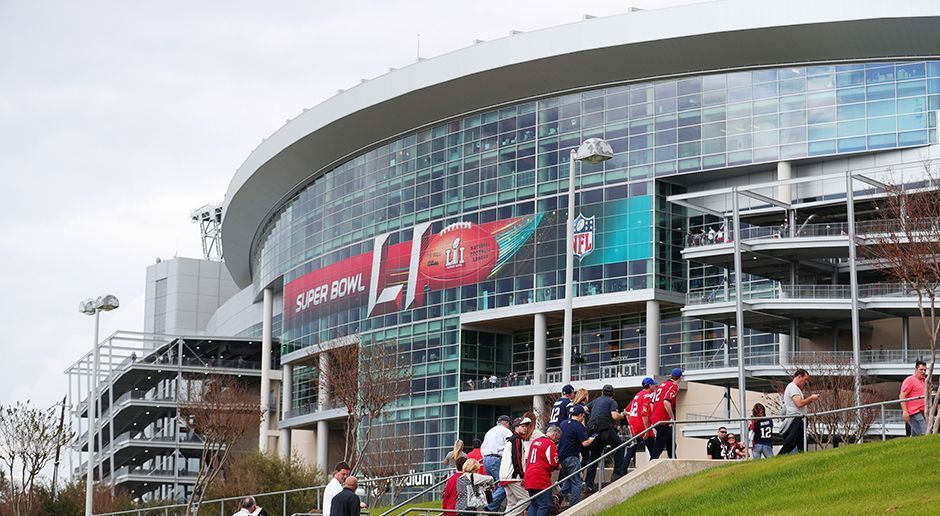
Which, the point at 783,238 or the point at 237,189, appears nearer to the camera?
the point at 783,238

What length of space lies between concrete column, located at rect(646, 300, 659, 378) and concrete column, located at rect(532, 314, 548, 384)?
4914 mm

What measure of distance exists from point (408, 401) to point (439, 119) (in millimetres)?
13137

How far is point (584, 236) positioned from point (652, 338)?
5.33 metres

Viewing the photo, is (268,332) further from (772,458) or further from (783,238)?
(772,458)

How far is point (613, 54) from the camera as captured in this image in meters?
58.1

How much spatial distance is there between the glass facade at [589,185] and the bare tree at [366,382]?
2.99 meters

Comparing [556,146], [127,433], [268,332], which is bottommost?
[127,433]

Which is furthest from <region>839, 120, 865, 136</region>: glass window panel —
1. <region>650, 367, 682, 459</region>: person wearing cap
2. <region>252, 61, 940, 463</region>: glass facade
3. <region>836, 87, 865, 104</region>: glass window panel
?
<region>650, 367, 682, 459</region>: person wearing cap

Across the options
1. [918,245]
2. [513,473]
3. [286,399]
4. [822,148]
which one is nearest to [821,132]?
[822,148]

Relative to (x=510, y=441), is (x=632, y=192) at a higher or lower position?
higher

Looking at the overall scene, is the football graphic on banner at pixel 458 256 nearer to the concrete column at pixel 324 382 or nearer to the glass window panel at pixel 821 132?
the concrete column at pixel 324 382

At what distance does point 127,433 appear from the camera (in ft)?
278

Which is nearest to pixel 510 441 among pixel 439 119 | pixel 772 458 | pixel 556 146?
pixel 772 458

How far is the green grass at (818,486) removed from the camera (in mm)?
17281
